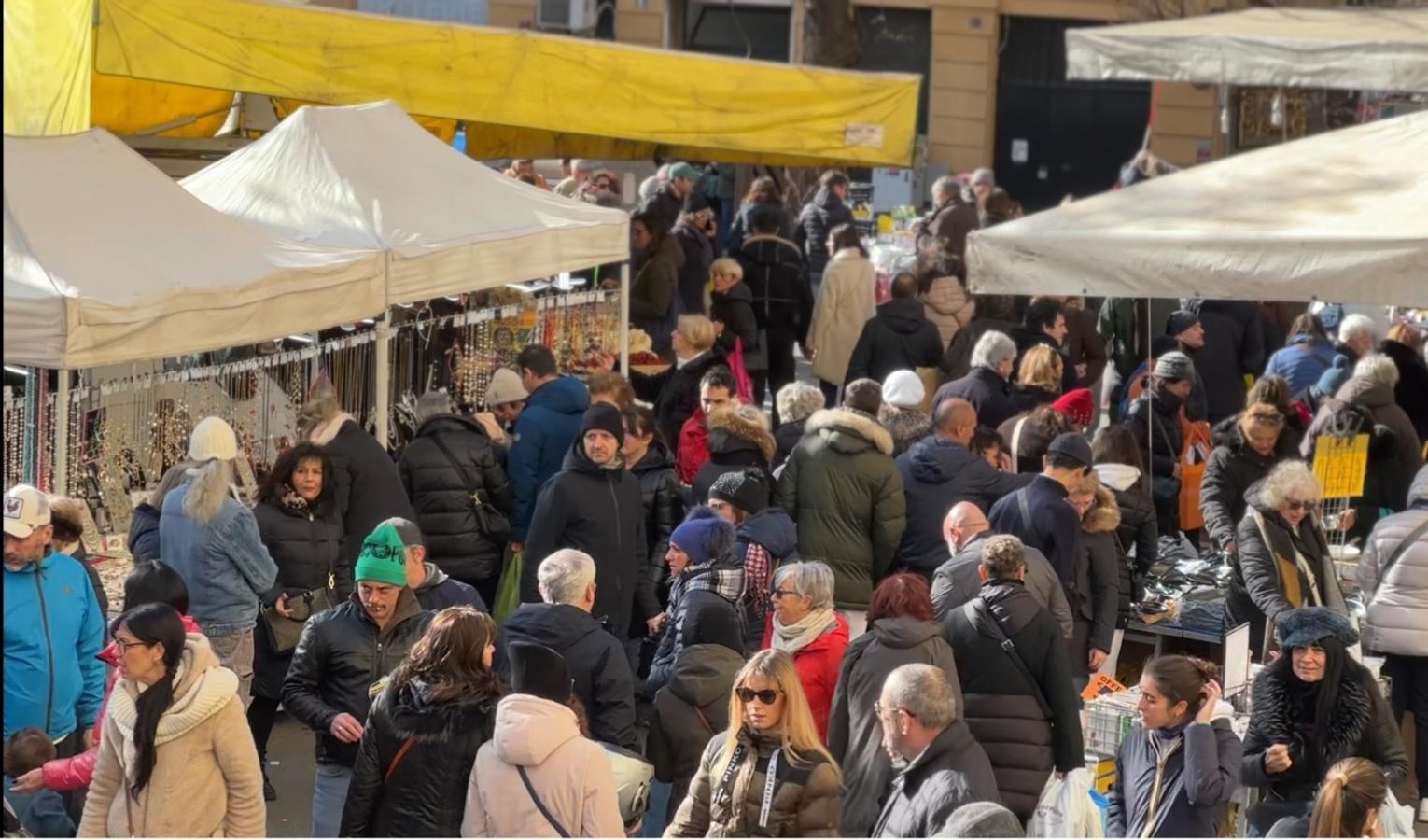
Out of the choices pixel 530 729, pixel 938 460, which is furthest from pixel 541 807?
pixel 938 460

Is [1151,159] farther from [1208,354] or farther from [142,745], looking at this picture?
[142,745]

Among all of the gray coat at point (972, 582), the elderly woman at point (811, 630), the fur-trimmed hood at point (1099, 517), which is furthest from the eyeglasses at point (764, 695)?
the fur-trimmed hood at point (1099, 517)

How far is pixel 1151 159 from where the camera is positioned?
1945 centimetres

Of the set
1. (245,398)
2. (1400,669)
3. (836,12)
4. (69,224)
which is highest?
(836,12)

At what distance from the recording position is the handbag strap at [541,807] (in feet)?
17.0

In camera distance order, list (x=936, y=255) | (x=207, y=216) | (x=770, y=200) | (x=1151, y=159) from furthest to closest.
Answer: (x=1151, y=159) < (x=770, y=200) < (x=936, y=255) < (x=207, y=216)

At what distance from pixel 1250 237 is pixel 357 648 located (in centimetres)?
342

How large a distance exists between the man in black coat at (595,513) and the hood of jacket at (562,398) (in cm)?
96

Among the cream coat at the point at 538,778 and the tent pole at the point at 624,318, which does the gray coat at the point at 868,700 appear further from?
the tent pole at the point at 624,318

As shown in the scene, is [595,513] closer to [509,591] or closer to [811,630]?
[509,591]

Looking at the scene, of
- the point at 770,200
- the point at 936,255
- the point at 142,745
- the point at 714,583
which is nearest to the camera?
the point at 142,745

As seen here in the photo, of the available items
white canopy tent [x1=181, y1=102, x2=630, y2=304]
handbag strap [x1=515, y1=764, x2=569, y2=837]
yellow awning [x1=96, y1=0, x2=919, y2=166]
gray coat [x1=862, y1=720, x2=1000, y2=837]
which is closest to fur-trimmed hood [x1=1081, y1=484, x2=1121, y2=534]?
gray coat [x1=862, y1=720, x2=1000, y2=837]

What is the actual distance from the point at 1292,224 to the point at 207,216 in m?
4.23

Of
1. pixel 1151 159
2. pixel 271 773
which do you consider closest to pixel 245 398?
pixel 271 773
